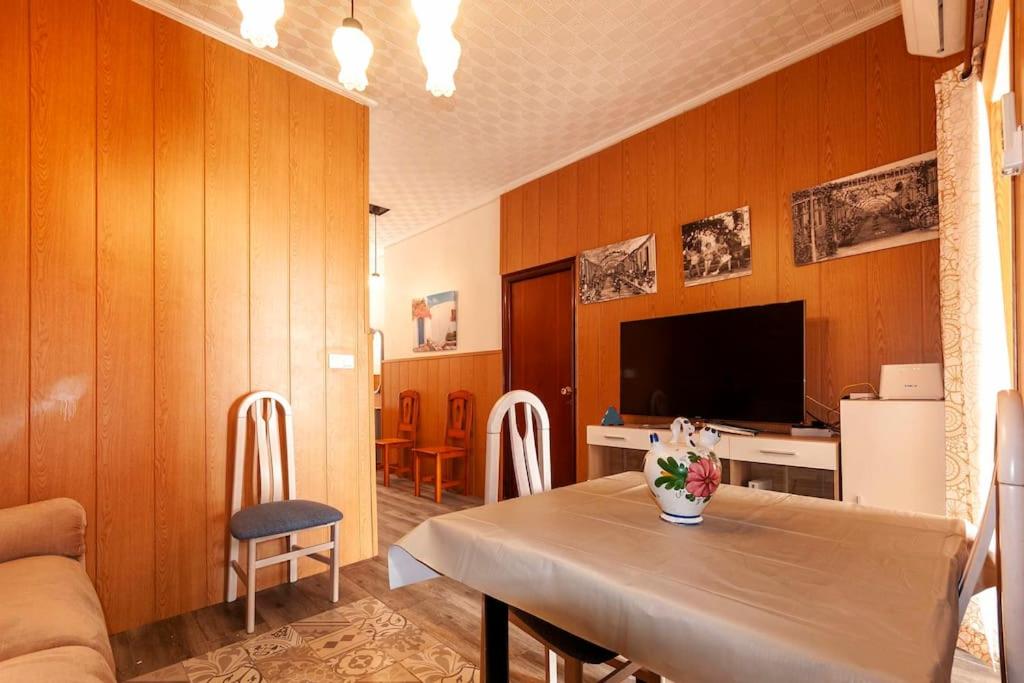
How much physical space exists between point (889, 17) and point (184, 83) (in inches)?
143

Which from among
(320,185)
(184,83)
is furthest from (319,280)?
(184,83)

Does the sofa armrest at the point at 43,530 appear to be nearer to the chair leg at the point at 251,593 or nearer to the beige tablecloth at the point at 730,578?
the chair leg at the point at 251,593

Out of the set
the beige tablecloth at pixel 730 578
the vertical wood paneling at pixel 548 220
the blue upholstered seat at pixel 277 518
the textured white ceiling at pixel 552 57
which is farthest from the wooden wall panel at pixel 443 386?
the beige tablecloth at pixel 730 578

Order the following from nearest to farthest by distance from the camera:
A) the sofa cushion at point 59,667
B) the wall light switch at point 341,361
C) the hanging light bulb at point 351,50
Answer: the sofa cushion at point 59,667
the hanging light bulb at point 351,50
the wall light switch at point 341,361

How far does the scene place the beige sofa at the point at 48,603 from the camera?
3.75 feet

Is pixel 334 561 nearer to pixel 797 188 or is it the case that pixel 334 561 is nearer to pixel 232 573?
pixel 232 573

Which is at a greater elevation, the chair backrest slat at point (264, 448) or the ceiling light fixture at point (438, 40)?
the ceiling light fixture at point (438, 40)

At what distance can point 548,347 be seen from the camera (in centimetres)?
444

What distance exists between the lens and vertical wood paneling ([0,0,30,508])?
2.03 metres

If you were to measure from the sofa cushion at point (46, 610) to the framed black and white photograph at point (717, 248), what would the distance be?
10.8ft

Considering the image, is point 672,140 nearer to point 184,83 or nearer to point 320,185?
point 320,185

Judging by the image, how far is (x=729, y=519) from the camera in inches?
48.9

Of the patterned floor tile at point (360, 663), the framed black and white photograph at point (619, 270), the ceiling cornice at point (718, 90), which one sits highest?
the ceiling cornice at point (718, 90)

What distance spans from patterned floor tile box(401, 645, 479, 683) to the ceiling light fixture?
2198 mm
